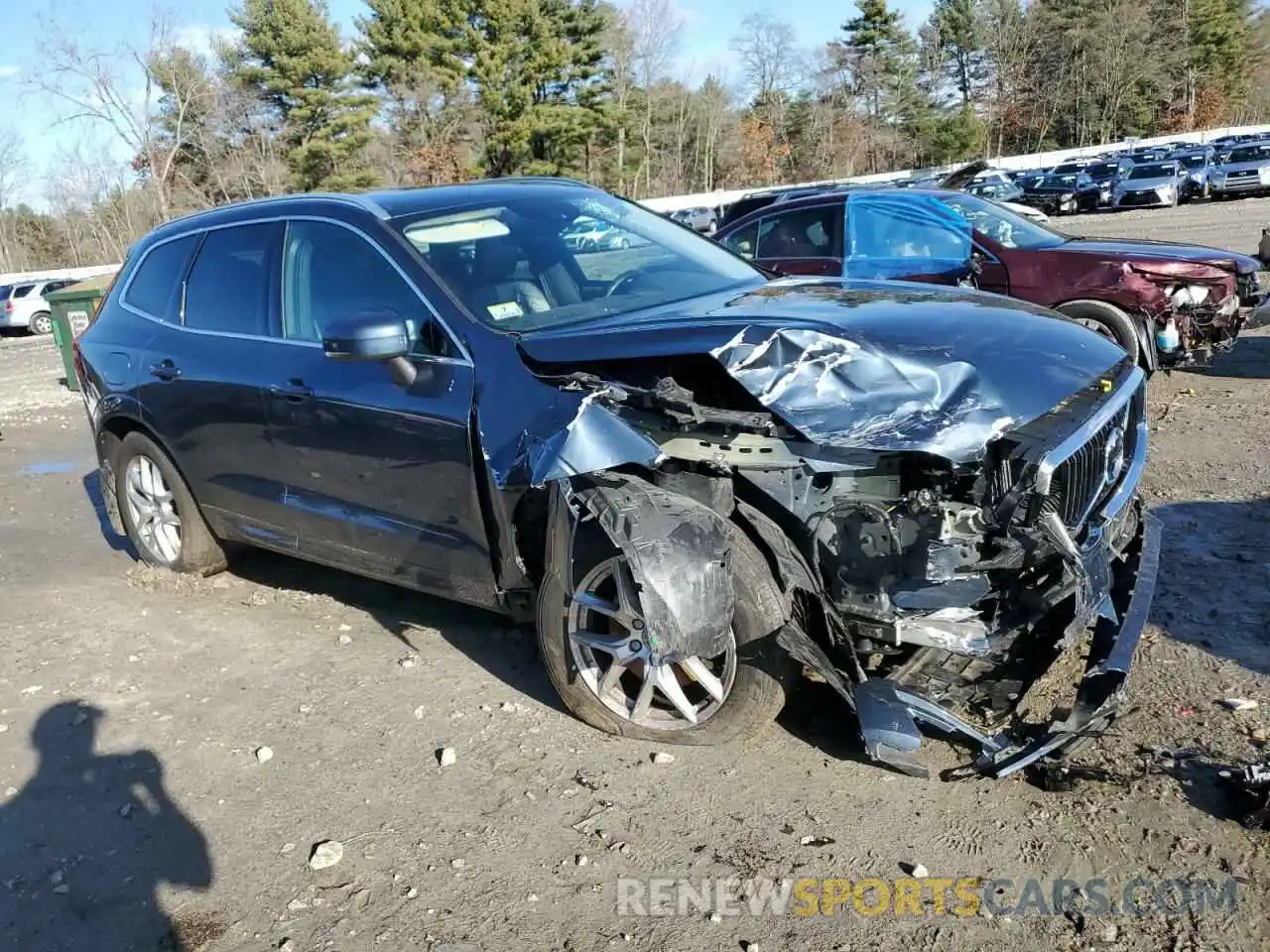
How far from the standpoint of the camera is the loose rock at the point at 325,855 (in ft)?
9.91

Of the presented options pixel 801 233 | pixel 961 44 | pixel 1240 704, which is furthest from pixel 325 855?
pixel 961 44

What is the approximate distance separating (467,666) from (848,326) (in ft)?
6.92

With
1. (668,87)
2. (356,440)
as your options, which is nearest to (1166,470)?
(356,440)

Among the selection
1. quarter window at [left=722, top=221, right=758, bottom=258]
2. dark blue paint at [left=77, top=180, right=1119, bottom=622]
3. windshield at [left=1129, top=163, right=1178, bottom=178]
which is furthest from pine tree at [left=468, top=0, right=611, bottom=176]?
dark blue paint at [left=77, top=180, right=1119, bottom=622]

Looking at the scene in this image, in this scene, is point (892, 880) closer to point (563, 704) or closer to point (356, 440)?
point (563, 704)

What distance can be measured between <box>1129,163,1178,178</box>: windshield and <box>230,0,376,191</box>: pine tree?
31559mm

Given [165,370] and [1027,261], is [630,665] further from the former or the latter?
[1027,261]

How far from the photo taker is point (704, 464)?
3195 mm

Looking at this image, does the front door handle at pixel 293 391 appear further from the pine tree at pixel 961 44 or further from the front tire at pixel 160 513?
the pine tree at pixel 961 44

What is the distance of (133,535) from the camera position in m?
5.66

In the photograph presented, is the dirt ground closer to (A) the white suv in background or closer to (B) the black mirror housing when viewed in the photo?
(B) the black mirror housing

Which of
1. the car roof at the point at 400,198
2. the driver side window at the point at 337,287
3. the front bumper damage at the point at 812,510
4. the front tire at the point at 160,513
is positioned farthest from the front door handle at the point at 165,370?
the front bumper damage at the point at 812,510

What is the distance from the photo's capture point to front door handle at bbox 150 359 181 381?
4.89m

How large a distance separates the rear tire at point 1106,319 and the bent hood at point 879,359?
16.2 ft
